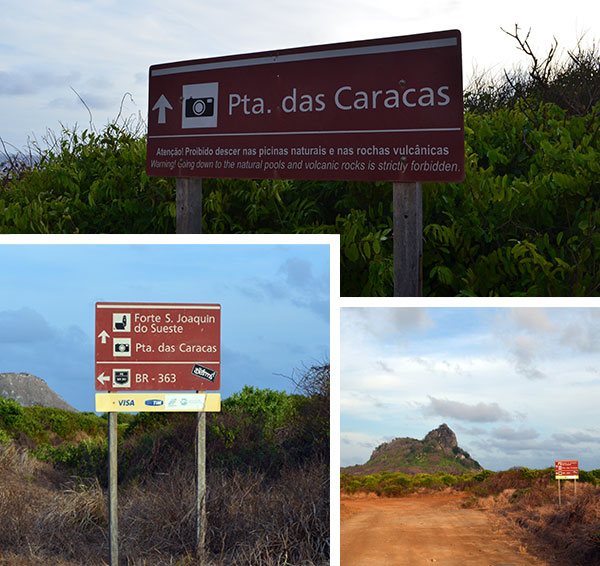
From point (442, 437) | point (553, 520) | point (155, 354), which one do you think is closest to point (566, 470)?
point (553, 520)

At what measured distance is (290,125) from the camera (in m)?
5.72

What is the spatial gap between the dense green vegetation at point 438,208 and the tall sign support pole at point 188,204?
25.3 inches

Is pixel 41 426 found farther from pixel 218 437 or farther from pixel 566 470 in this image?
pixel 566 470

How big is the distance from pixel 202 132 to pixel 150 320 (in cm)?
186

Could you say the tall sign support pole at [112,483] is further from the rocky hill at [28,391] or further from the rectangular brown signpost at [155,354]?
the rocky hill at [28,391]

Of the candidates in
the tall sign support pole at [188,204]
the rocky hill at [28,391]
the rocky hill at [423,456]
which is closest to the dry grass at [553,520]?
the rocky hill at [423,456]

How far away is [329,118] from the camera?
5.54 meters

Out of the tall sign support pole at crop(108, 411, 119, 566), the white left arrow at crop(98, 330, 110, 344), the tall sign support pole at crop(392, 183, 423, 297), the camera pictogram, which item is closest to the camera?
the white left arrow at crop(98, 330, 110, 344)

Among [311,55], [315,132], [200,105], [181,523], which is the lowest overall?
[181,523]

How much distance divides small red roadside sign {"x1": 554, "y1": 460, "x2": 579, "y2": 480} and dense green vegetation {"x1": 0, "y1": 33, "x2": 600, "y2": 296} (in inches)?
71.8

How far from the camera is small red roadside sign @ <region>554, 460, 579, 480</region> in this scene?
172 inches

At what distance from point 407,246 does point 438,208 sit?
1495 millimetres

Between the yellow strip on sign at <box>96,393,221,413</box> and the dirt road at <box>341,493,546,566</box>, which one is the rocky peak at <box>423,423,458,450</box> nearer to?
the dirt road at <box>341,493,546,566</box>

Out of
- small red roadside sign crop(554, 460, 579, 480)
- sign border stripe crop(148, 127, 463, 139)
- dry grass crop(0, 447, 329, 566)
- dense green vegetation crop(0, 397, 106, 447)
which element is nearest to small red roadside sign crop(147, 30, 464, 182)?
sign border stripe crop(148, 127, 463, 139)
